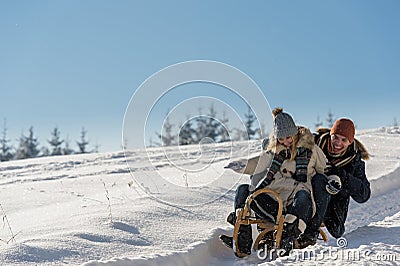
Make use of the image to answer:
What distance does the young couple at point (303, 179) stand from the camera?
396 centimetres

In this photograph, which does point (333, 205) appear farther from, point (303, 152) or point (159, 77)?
point (159, 77)

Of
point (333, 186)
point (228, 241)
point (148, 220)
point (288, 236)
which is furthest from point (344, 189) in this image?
point (148, 220)

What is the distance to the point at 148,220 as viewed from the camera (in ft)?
15.8

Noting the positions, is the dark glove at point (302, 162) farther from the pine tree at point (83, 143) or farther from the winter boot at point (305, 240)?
the pine tree at point (83, 143)

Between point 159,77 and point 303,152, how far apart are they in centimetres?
189

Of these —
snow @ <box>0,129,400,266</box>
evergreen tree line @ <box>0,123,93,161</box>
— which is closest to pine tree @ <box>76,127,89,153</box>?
evergreen tree line @ <box>0,123,93,161</box>

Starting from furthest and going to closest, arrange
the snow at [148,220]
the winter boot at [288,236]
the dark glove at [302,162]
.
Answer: the dark glove at [302,162]
the winter boot at [288,236]
the snow at [148,220]

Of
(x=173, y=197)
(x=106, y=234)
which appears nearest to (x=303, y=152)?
(x=106, y=234)

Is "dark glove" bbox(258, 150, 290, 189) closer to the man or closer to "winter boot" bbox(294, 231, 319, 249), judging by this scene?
the man

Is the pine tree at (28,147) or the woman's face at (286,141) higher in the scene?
the pine tree at (28,147)

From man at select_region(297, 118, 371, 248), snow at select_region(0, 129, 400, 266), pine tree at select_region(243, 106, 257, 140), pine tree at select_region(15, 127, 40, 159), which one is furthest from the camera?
pine tree at select_region(15, 127, 40, 159)

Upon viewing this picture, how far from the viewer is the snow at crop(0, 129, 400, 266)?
139 inches

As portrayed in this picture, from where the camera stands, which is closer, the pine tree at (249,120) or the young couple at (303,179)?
the young couple at (303,179)

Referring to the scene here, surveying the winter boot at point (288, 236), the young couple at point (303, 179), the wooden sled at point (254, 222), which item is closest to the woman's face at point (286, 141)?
the young couple at point (303, 179)
